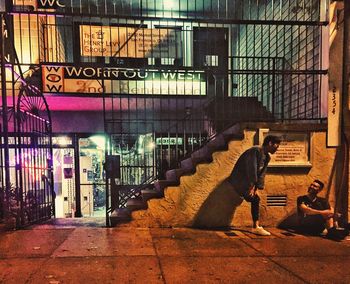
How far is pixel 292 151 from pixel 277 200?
37.8 inches

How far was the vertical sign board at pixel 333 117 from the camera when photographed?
584 cm

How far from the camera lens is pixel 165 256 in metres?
4.34

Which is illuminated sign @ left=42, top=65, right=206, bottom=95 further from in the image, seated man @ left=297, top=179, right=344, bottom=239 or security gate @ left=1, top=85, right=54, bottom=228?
seated man @ left=297, top=179, right=344, bottom=239

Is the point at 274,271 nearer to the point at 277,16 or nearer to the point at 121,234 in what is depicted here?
the point at 121,234

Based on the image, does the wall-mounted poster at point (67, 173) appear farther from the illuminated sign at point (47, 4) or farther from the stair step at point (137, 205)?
the illuminated sign at point (47, 4)

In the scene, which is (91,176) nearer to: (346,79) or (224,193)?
(224,193)

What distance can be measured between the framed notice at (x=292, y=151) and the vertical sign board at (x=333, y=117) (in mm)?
387

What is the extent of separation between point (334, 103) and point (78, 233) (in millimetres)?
5056

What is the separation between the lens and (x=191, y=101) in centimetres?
844

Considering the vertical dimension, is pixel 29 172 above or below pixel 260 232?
above

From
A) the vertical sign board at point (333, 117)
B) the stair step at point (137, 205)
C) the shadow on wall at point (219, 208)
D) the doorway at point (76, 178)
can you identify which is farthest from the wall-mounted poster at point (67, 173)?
the vertical sign board at point (333, 117)

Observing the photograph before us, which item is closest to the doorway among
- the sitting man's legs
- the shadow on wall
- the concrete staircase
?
the concrete staircase

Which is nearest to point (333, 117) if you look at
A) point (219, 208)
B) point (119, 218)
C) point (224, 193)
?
point (224, 193)

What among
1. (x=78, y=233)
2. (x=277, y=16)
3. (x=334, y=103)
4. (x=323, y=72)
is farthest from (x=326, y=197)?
(x=277, y=16)
